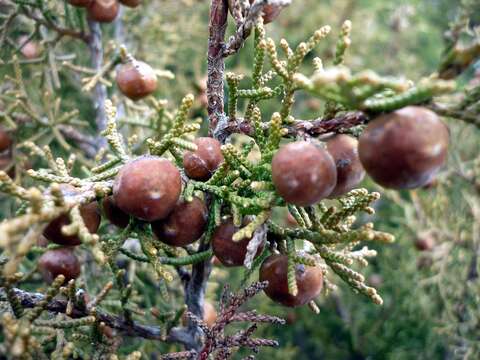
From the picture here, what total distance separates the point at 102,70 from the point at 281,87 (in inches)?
62.5

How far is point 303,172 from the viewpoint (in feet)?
4.56

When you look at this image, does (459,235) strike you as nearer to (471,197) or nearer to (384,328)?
(471,197)

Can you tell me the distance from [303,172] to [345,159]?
0.25 metres

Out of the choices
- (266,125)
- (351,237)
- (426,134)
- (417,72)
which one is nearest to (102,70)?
(266,125)

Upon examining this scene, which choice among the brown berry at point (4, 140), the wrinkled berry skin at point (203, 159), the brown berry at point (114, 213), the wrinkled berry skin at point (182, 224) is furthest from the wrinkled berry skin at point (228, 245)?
the brown berry at point (4, 140)

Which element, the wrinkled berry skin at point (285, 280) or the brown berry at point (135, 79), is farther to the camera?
the brown berry at point (135, 79)

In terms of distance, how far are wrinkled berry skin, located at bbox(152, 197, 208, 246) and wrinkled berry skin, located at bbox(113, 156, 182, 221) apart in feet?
0.29

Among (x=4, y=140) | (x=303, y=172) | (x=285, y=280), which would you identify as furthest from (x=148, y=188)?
(x=4, y=140)

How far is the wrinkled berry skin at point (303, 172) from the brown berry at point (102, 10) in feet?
6.31

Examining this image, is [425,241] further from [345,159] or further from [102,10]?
[102,10]

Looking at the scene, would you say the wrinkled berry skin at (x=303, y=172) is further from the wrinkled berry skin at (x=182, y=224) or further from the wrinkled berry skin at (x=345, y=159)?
the wrinkled berry skin at (x=182, y=224)

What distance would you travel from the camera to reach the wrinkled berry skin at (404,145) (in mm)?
1255

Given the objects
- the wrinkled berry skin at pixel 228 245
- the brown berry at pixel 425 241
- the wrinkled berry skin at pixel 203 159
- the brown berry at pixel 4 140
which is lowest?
the brown berry at pixel 425 241

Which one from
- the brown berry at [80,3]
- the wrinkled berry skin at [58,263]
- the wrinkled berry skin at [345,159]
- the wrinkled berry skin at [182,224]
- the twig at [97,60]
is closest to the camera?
the wrinkled berry skin at [345,159]
